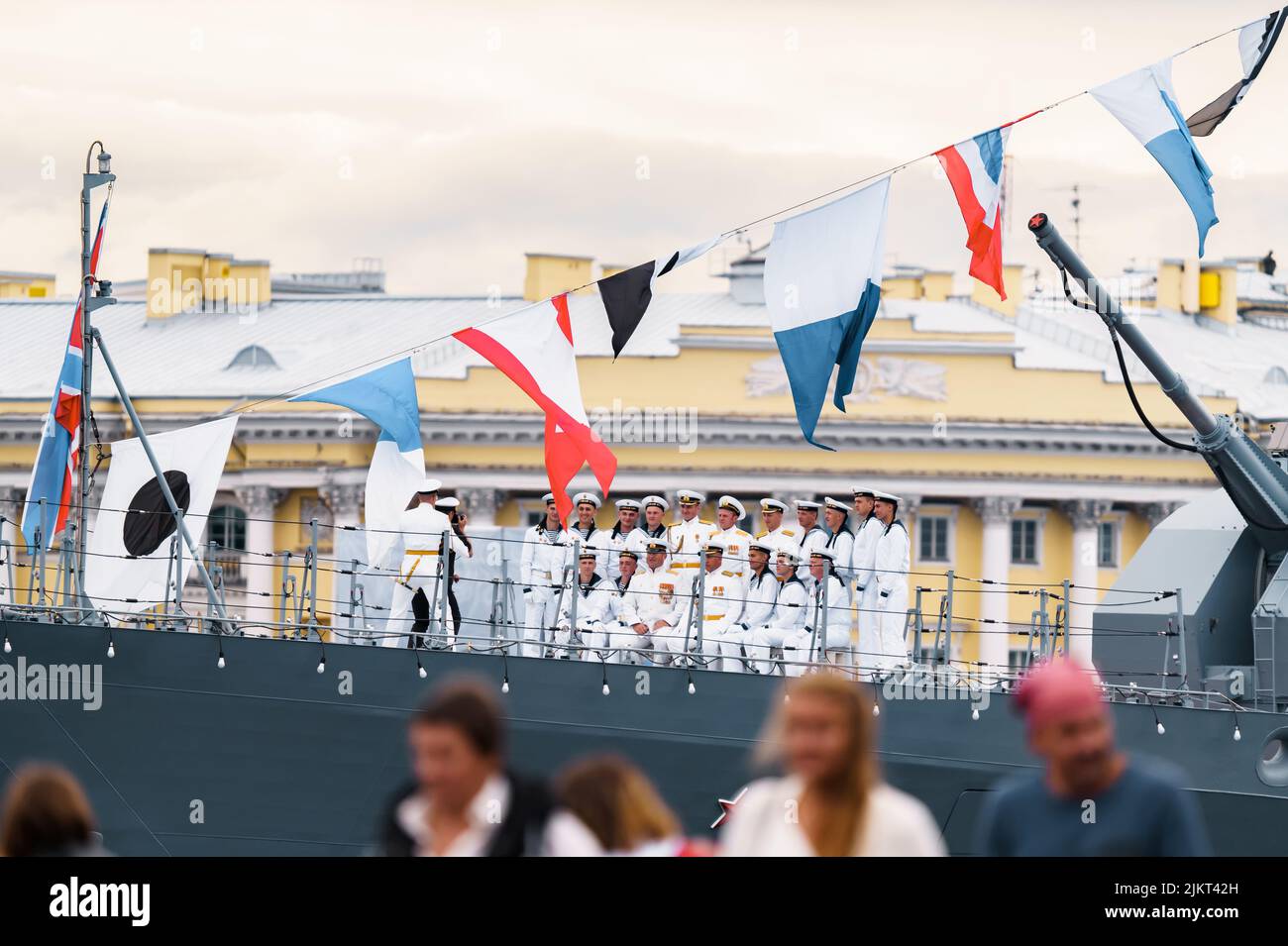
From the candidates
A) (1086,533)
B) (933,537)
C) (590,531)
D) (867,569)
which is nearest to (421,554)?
(590,531)

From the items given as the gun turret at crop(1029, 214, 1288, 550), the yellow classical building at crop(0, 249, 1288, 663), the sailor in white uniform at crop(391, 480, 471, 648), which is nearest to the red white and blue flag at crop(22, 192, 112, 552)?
the sailor in white uniform at crop(391, 480, 471, 648)

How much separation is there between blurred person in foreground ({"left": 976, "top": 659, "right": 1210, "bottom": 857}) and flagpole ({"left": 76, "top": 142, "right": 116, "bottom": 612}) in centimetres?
863

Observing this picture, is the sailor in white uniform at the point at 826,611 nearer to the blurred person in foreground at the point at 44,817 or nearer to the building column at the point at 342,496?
the blurred person in foreground at the point at 44,817

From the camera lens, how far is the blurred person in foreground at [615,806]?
15.0 ft

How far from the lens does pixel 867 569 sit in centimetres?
1302

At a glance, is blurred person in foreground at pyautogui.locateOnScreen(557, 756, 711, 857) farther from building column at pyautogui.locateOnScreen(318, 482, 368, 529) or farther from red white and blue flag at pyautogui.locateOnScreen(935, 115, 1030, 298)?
building column at pyautogui.locateOnScreen(318, 482, 368, 529)

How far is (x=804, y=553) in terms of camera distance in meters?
13.3

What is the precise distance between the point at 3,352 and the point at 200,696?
116 ft

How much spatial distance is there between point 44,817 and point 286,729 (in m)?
7.67

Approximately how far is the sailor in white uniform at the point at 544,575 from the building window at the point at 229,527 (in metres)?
31.2
